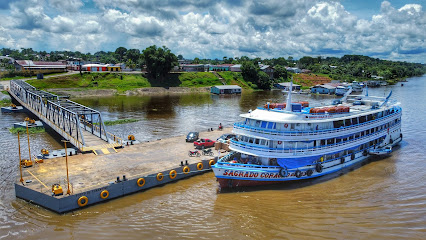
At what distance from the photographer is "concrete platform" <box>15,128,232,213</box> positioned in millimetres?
25453

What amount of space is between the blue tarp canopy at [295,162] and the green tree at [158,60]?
96399 millimetres

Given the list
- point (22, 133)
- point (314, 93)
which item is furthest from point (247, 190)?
point (314, 93)

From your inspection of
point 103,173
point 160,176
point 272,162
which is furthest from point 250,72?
point 103,173

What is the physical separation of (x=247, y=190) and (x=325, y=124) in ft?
39.0

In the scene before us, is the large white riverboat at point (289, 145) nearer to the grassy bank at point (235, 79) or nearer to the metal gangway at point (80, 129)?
the metal gangway at point (80, 129)

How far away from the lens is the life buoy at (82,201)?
25094 mm

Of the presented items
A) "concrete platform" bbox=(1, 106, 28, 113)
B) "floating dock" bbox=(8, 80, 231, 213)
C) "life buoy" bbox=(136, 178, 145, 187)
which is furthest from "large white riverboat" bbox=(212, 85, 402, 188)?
"concrete platform" bbox=(1, 106, 28, 113)

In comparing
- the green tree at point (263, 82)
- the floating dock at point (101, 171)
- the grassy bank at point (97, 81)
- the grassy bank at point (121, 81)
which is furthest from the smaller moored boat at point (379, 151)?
the green tree at point (263, 82)

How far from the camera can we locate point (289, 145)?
103 ft

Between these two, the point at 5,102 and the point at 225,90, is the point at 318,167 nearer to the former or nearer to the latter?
the point at 5,102

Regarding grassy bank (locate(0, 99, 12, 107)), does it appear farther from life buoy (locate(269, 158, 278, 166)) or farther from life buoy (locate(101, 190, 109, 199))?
life buoy (locate(269, 158, 278, 166))

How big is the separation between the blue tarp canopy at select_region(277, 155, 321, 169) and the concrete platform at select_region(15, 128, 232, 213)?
818 cm

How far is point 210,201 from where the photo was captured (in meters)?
28.0

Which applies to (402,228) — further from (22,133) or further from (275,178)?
(22,133)
